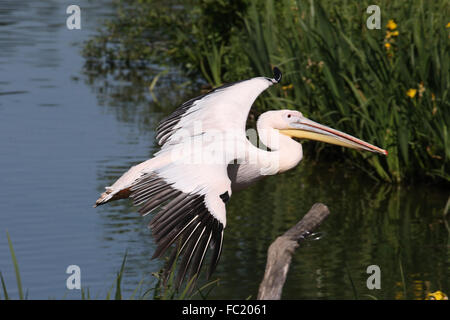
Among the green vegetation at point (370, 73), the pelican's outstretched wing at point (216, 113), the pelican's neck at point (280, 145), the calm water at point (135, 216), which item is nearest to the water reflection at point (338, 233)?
the calm water at point (135, 216)

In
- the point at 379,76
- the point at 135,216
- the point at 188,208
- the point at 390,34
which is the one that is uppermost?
the point at 390,34

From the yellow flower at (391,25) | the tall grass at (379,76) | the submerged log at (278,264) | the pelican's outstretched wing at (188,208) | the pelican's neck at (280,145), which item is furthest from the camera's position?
the yellow flower at (391,25)

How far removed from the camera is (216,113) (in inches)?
259

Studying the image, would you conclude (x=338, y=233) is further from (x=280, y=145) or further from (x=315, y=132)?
(x=280, y=145)

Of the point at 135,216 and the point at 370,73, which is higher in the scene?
the point at 370,73

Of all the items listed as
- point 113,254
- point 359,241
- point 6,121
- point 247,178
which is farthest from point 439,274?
point 6,121

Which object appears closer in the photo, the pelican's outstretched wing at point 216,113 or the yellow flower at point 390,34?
the pelican's outstretched wing at point 216,113

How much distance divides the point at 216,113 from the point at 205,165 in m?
1.14

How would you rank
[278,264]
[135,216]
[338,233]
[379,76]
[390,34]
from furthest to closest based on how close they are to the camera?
[390,34] → [379,76] → [135,216] → [338,233] → [278,264]

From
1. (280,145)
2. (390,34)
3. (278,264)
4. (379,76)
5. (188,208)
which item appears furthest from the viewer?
(390,34)

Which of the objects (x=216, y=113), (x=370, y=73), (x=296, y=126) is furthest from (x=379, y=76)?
(x=216, y=113)

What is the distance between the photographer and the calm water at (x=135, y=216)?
7.37 metres

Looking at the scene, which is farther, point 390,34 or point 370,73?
point 390,34

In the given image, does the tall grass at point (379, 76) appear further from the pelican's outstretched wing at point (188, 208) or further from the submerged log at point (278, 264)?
the submerged log at point (278, 264)
